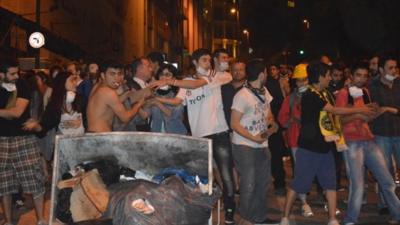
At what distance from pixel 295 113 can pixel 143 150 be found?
408cm

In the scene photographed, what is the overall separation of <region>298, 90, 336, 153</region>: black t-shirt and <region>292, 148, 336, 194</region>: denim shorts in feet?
0.27

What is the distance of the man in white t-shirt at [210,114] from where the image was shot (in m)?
7.74

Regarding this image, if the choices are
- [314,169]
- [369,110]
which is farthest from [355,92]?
[314,169]

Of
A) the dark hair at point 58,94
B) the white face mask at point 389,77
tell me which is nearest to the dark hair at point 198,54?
the dark hair at point 58,94

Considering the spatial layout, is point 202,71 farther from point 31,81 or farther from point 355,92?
point 31,81

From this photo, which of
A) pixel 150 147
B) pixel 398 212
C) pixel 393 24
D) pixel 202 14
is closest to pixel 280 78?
pixel 398 212

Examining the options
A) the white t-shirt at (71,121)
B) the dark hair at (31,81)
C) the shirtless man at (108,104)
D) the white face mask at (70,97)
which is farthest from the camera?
the dark hair at (31,81)

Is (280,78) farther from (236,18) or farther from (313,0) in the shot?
(236,18)

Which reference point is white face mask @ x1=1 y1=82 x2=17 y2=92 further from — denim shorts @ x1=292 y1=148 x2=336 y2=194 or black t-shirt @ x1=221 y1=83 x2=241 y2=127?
denim shorts @ x1=292 y1=148 x2=336 y2=194

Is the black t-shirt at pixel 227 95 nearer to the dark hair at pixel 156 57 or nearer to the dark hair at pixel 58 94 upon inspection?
the dark hair at pixel 156 57

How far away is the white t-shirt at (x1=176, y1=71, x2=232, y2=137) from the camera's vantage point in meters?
7.77

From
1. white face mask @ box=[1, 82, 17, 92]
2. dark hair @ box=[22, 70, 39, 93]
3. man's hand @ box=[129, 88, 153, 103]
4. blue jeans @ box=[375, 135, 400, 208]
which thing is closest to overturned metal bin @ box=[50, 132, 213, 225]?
man's hand @ box=[129, 88, 153, 103]

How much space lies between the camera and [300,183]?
7418 millimetres

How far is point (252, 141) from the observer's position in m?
7.30
